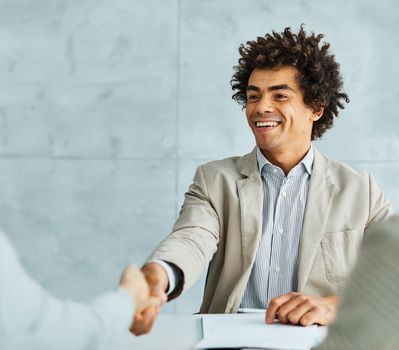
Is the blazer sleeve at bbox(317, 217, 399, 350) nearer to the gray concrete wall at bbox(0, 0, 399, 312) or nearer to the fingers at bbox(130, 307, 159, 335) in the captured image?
the fingers at bbox(130, 307, 159, 335)

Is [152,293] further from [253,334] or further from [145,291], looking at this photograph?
[253,334]

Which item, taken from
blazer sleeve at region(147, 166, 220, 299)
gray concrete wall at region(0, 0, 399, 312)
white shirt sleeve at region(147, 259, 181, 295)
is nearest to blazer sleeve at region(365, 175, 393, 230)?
blazer sleeve at region(147, 166, 220, 299)

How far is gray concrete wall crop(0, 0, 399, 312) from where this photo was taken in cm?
454

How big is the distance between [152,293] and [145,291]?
149mm

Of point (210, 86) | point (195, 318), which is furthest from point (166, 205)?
point (195, 318)

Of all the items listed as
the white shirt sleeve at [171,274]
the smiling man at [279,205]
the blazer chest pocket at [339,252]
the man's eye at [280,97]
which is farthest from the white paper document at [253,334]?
the man's eye at [280,97]

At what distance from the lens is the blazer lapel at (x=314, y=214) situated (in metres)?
2.52

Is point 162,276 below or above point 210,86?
below

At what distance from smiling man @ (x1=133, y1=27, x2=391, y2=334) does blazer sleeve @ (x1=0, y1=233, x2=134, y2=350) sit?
121 cm

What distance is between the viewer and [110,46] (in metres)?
4.55

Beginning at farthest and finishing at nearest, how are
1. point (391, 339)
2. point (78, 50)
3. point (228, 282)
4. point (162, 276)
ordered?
point (78, 50)
point (228, 282)
point (162, 276)
point (391, 339)

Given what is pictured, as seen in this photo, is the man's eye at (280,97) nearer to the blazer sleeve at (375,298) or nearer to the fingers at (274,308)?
the fingers at (274,308)

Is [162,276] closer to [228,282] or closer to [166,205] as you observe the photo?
[228,282]

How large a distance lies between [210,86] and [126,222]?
3.08 feet
